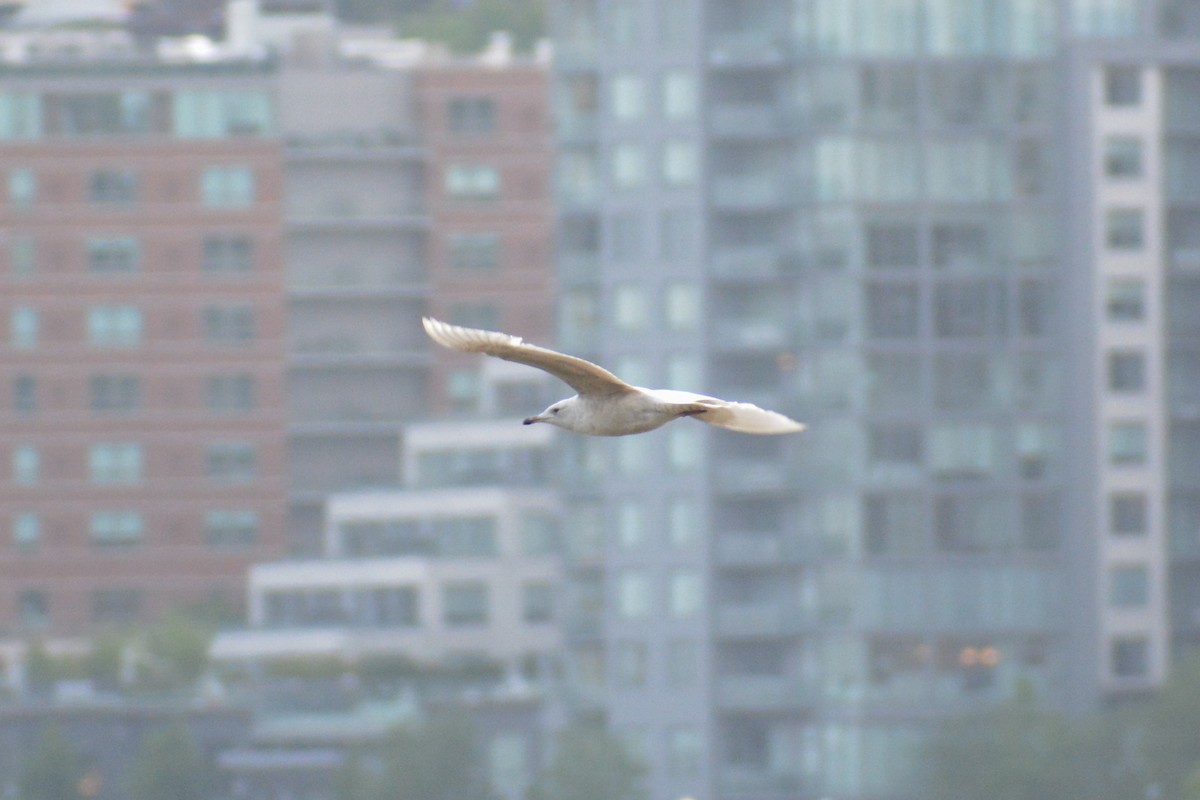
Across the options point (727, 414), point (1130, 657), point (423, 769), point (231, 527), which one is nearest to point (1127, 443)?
point (1130, 657)

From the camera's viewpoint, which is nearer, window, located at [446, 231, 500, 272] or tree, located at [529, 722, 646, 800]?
tree, located at [529, 722, 646, 800]

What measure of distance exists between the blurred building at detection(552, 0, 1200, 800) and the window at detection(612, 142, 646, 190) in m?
0.11

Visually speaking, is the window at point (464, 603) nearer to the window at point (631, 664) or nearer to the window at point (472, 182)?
the window at point (631, 664)

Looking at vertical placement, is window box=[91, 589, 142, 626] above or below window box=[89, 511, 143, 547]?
below

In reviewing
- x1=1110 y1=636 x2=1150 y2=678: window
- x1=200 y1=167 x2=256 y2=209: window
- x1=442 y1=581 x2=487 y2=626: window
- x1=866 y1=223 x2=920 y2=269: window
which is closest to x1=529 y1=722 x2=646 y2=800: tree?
x1=1110 y1=636 x2=1150 y2=678: window

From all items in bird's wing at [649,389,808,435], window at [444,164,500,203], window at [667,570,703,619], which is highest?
bird's wing at [649,389,808,435]

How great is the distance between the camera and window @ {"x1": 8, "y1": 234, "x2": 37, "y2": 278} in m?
152

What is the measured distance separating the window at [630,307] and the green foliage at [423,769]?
15.0 m

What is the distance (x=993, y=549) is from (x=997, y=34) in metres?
17.3

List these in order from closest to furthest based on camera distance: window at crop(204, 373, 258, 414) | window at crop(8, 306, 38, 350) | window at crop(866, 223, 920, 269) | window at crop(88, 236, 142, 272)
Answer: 1. window at crop(866, 223, 920, 269)
2. window at crop(88, 236, 142, 272)
3. window at crop(8, 306, 38, 350)
4. window at crop(204, 373, 258, 414)

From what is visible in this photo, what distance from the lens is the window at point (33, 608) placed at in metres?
151

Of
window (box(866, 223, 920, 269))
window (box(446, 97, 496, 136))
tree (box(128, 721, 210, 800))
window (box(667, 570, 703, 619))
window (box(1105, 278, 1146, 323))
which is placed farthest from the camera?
window (box(446, 97, 496, 136))

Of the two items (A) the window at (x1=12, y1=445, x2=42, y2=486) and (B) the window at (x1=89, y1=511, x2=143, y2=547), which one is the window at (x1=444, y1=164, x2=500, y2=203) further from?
(A) the window at (x1=12, y1=445, x2=42, y2=486)

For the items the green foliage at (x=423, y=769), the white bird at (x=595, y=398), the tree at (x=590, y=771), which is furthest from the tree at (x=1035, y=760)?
the white bird at (x=595, y=398)
